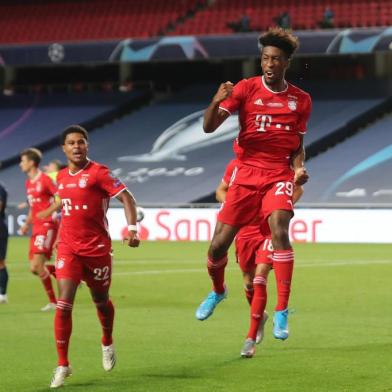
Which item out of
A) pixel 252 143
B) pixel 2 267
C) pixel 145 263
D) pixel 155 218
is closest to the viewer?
pixel 252 143

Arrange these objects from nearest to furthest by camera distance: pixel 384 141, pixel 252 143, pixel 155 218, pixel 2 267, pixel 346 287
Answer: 1. pixel 252 143
2. pixel 2 267
3. pixel 346 287
4. pixel 155 218
5. pixel 384 141

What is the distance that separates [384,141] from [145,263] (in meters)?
14.4

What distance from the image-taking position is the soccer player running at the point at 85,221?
9414 mm

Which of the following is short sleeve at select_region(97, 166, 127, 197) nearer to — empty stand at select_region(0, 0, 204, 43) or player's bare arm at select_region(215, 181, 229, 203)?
player's bare arm at select_region(215, 181, 229, 203)

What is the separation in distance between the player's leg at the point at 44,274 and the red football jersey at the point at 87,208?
5.85m

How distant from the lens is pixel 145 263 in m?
24.1

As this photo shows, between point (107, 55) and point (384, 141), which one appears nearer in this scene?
point (384, 141)

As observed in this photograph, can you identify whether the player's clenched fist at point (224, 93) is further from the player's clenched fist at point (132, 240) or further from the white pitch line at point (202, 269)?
the white pitch line at point (202, 269)

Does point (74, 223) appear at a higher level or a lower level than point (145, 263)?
lower

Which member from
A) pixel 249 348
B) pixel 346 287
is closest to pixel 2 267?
pixel 346 287

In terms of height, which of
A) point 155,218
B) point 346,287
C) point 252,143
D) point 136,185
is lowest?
point 252,143

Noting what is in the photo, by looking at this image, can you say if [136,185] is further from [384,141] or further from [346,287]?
[346,287]

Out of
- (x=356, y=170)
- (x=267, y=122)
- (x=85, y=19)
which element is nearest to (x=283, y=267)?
(x=267, y=122)

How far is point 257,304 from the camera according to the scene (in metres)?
10.6
